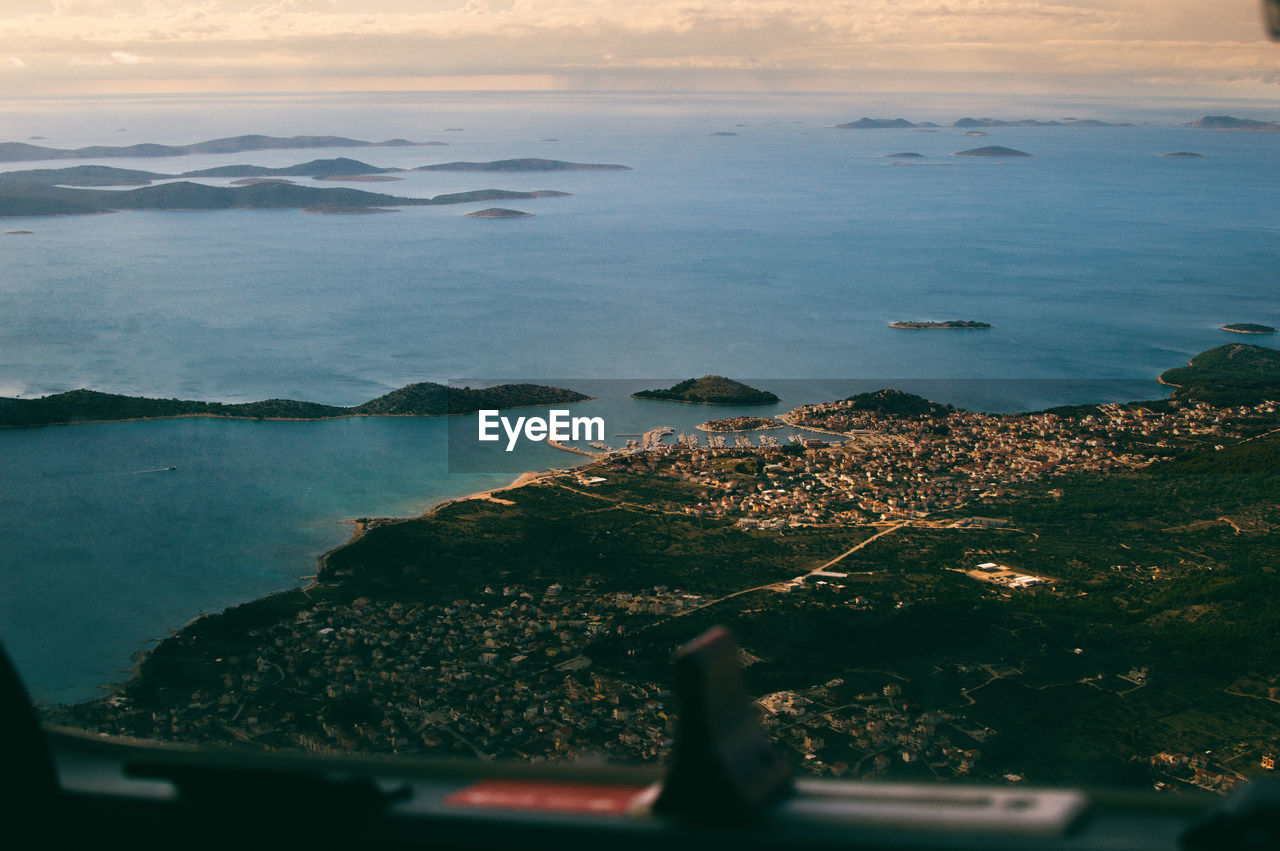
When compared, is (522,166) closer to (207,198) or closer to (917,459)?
(207,198)

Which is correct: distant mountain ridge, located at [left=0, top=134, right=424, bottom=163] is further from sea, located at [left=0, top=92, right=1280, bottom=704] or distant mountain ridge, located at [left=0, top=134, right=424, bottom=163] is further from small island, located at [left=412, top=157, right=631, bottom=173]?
small island, located at [left=412, top=157, right=631, bottom=173]

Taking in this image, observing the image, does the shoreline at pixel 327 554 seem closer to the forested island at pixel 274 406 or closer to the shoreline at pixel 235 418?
the shoreline at pixel 235 418

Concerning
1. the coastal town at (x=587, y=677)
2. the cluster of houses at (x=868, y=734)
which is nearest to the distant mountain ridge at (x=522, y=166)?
the coastal town at (x=587, y=677)

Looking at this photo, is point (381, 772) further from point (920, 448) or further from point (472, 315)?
point (472, 315)

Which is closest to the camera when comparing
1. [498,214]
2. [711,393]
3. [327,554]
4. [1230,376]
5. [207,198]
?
[327,554]

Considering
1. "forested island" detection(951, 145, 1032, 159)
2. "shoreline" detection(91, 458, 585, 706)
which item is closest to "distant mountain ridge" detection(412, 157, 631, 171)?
"forested island" detection(951, 145, 1032, 159)

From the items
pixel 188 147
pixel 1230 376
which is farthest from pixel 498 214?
pixel 188 147

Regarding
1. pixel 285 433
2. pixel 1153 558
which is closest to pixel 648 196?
pixel 285 433
